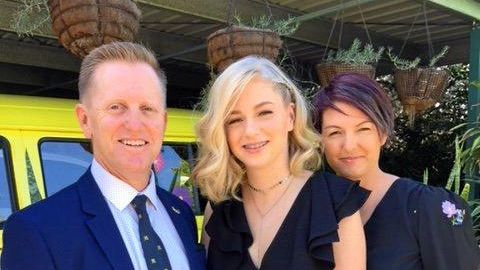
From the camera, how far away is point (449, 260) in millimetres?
1840

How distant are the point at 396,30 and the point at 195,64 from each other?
10.2 feet

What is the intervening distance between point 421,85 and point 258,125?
9.64 ft

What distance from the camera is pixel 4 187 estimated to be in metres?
3.49

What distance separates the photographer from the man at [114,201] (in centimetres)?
157

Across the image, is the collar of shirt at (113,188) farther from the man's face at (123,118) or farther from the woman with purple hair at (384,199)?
the woman with purple hair at (384,199)

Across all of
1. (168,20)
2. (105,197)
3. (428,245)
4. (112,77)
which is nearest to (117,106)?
(112,77)

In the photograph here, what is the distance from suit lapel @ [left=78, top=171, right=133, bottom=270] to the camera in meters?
1.64

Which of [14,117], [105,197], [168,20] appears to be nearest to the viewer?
[105,197]

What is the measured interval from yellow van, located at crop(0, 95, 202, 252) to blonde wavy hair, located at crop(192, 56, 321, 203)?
65.2 inches

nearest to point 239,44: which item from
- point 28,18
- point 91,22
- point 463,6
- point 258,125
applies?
point 91,22

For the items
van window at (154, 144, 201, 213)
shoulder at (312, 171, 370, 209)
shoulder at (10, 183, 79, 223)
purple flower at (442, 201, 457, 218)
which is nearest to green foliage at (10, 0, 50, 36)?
van window at (154, 144, 201, 213)

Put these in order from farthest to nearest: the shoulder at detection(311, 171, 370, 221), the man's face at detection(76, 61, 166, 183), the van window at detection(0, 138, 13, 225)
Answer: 1. the van window at detection(0, 138, 13, 225)
2. the shoulder at detection(311, 171, 370, 221)
3. the man's face at detection(76, 61, 166, 183)

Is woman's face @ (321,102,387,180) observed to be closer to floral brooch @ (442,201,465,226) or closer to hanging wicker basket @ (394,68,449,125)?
floral brooch @ (442,201,465,226)

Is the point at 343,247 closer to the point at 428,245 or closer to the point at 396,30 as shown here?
the point at 428,245
